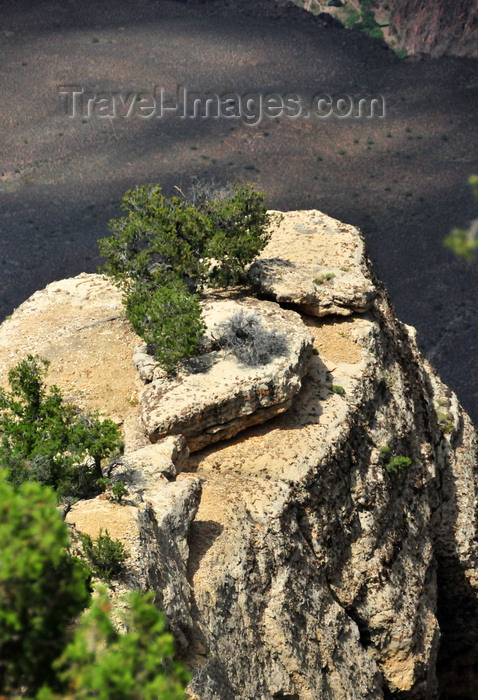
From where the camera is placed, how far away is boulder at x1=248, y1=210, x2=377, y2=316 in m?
25.9

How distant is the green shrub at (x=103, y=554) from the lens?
1489 centimetres

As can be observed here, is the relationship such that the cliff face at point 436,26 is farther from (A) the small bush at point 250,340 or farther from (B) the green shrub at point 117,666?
(B) the green shrub at point 117,666

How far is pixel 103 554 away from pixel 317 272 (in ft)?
48.4

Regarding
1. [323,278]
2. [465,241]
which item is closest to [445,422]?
[323,278]

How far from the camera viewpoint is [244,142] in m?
67.7

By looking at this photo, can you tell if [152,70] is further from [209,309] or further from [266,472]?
[266,472]

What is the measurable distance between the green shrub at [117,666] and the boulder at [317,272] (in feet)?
58.2

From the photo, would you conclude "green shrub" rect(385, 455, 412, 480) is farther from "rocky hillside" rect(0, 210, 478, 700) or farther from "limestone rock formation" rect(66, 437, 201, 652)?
"limestone rock formation" rect(66, 437, 201, 652)

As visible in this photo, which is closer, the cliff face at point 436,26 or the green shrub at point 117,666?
the green shrub at point 117,666

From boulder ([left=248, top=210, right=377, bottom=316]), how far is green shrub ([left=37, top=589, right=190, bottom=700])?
17.7 m

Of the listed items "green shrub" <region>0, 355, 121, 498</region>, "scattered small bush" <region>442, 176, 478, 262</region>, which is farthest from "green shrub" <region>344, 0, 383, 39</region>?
"scattered small bush" <region>442, 176, 478, 262</region>

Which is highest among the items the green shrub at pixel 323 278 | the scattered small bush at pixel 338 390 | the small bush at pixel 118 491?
the green shrub at pixel 323 278

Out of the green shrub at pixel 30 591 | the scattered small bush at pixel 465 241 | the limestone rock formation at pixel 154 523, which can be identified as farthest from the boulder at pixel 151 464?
the scattered small bush at pixel 465 241

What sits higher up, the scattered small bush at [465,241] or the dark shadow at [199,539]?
the scattered small bush at [465,241]
